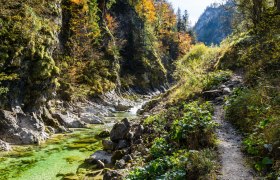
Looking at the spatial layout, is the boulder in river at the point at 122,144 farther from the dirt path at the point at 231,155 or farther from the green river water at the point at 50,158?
the dirt path at the point at 231,155

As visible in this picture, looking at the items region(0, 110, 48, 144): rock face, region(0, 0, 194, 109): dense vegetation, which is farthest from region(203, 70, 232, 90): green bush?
region(0, 110, 48, 144): rock face

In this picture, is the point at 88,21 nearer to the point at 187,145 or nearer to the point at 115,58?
the point at 115,58

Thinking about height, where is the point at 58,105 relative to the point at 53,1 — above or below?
below

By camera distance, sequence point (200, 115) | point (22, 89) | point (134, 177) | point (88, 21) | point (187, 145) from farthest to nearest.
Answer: point (88, 21)
point (22, 89)
point (200, 115)
point (187, 145)
point (134, 177)

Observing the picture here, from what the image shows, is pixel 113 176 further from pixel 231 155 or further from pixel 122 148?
pixel 122 148

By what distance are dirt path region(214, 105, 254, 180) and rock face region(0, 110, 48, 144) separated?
1352 centimetres

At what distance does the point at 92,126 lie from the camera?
90.9 ft

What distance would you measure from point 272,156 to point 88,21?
38200 mm

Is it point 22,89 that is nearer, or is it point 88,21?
point 22,89

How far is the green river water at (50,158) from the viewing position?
14.4 m

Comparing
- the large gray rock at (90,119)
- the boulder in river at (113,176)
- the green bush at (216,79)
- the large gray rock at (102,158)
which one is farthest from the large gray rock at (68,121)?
the boulder in river at (113,176)

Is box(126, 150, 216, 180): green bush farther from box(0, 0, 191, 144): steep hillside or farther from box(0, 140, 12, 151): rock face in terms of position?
box(0, 140, 12, 151): rock face

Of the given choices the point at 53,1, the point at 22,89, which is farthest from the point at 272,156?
the point at 53,1

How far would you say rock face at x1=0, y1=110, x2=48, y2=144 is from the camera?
19.5m
